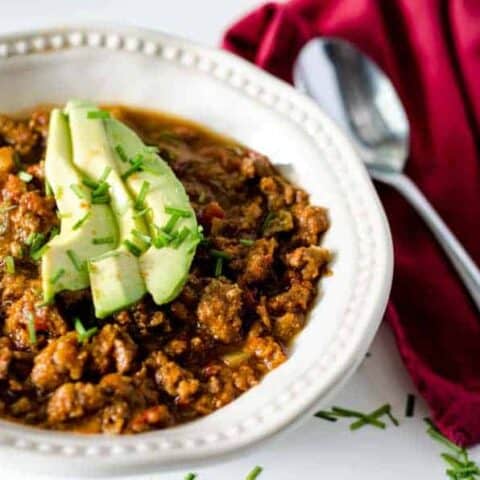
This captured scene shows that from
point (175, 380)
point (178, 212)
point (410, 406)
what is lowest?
point (410, 406)

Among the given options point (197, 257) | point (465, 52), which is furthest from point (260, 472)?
point (465, 52)

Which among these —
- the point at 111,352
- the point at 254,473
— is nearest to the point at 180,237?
the point at 111,352

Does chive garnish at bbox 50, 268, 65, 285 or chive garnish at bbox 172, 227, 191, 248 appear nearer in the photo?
chive garnish at bbox 50, 268, 65, 285

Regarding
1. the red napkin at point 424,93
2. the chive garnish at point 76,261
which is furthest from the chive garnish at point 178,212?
the red napkin at point 424,93

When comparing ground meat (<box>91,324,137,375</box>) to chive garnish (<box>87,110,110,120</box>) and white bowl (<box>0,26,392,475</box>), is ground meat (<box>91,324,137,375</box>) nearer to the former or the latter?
white bowl (<box>0,26,392,475</box>)

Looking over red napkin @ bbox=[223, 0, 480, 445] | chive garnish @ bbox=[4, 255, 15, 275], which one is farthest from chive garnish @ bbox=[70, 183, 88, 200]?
red napkin @ bbox=[223, 0, 480, 445]

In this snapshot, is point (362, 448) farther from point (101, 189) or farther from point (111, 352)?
point (101, 189)
